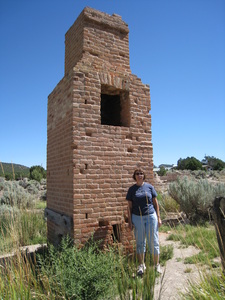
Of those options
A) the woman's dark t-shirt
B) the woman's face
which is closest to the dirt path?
the woman's dark t-shirt

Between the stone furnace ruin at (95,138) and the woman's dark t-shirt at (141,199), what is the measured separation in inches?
18.4

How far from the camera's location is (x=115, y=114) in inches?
223

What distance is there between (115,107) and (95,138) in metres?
1.71

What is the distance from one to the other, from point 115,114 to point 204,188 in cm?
516

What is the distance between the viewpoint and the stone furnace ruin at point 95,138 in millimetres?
4035

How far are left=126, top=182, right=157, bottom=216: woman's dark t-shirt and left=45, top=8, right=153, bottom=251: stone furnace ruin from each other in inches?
18.4

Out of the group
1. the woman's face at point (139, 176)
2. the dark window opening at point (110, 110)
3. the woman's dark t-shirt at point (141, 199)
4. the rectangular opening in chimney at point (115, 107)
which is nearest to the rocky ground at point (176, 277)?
the woman's dark t-shirt at point (141, 199)

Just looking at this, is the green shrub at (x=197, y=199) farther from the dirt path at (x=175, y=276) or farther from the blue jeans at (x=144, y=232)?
the blue jeans at (x=144, y=232)

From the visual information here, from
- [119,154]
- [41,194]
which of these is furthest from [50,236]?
[41,194]

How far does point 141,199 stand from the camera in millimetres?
3838

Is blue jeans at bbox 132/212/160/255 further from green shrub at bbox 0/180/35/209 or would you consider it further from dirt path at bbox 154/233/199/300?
green shrub at bbox 0/180/35/209

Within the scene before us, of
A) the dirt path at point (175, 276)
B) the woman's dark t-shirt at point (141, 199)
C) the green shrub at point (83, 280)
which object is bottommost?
the dirt path at point (175, 276)

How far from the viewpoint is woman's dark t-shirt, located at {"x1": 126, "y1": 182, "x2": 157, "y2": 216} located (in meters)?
3.84

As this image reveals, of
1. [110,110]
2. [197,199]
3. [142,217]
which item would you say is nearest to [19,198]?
[110,110]
